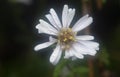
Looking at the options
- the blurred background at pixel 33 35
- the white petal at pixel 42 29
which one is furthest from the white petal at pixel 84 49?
the blurred background at pixel 33 35

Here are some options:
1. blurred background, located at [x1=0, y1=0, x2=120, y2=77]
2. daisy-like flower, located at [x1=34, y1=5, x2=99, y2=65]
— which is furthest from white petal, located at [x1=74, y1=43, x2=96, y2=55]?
blurred background, located at [x1=0, y1=0, x2=120, y2=77]

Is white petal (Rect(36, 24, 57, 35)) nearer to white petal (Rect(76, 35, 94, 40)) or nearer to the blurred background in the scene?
white petal (Rect(76, 35, 94, 40))

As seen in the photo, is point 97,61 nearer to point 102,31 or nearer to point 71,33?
point 102,31

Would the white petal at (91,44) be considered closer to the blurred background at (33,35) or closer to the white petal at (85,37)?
the white petal at (85,37)

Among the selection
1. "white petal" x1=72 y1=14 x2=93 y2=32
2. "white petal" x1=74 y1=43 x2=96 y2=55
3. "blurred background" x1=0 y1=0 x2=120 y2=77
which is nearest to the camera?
"white petal" x1=74 y1=43 x2=96 y2=55

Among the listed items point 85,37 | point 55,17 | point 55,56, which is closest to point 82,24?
point 85,37

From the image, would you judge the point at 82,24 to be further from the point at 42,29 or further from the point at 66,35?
the point at 42,29

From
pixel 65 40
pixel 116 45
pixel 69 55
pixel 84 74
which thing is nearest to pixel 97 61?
pixel 84 74
